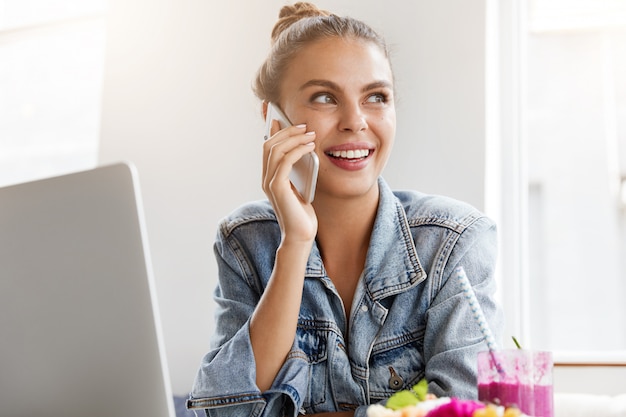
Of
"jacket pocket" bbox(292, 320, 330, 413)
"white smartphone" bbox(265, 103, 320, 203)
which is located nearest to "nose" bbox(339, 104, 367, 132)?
"white smartphone" bbox(265, 103, 320, 203)

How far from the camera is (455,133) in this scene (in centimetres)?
239

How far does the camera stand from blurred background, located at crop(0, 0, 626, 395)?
2.40 metres

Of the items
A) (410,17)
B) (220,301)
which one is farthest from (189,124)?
(220,301)

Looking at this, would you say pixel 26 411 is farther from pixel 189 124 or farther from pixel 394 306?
pixel 189 124

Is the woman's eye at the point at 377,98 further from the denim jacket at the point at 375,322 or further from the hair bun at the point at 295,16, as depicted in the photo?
the hair bun at the point at 295,16

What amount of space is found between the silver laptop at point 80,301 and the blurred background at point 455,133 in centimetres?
151

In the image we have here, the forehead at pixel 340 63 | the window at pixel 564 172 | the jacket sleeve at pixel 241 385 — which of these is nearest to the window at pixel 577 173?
the window at pixel 564 172

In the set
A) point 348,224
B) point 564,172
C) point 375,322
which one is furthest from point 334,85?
point 564,172

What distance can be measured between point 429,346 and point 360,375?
15cm

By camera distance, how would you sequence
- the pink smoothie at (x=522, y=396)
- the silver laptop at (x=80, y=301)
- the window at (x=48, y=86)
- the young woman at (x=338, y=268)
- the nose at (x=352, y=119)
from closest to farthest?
the pink smoothie at (x=522, y=396), the silver laptop at (x=80, y=301), the young woman at (x=338, y=268), the nose at (x=352, y=119), the window at (x=48, y=86)

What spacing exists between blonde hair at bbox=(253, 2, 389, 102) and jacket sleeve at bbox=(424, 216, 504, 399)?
1.54ft

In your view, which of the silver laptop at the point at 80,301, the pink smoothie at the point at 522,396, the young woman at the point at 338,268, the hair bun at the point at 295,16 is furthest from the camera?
the hair bun at the point at 295,16

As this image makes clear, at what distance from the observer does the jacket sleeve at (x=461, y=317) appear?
4.53 feet

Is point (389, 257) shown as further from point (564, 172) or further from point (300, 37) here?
point (564, 172)
